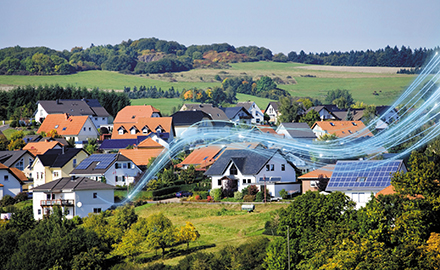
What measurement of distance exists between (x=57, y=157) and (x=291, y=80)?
4859 inches

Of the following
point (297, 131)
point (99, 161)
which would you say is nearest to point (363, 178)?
point (99, 161)

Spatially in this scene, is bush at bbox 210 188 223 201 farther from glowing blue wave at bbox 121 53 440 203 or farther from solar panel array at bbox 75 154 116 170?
solar panel array at bbox 75 154 116 170

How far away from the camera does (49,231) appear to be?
45.7 meters

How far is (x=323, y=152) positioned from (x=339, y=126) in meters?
24.9

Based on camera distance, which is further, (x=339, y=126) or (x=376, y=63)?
(x=376, y=63)

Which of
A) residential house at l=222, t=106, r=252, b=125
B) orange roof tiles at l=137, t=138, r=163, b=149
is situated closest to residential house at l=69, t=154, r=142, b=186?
orange roof tiles at l=137, t=138, r=163, b=149

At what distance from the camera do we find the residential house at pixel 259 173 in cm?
5334

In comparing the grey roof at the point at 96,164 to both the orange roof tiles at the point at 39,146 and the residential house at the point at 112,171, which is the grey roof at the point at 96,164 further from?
the orange roof tiles at the point at 39,146

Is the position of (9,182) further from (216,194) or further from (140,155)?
(216,194)

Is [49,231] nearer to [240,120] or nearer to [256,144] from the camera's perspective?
[256,144]

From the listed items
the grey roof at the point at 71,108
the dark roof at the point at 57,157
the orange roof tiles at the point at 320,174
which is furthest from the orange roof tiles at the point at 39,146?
the orange roof tiles at the point at 320,174

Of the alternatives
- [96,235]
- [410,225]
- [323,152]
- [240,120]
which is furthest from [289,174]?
[240,120]

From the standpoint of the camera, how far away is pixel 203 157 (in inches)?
2606

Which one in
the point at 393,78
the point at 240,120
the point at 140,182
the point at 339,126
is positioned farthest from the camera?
the point at 393,78
